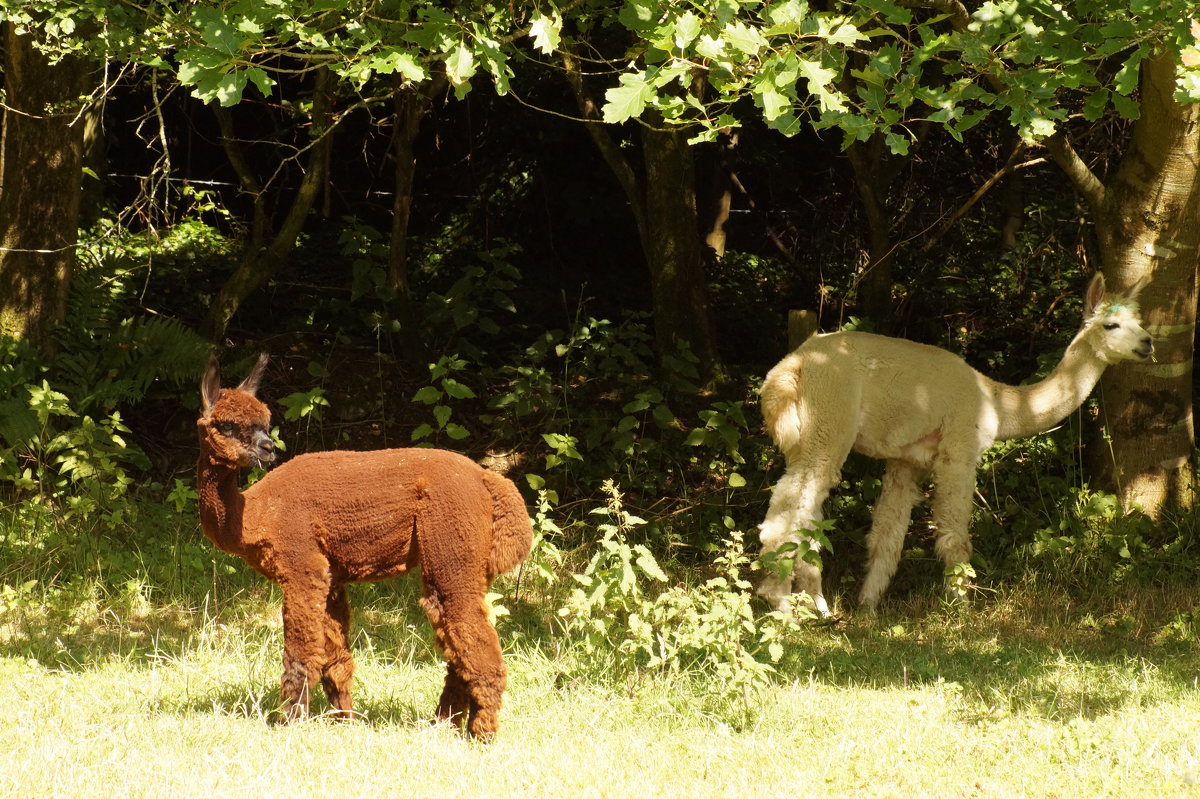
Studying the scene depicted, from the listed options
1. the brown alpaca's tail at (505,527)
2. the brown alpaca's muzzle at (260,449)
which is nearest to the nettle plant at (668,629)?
the brown alpaca's tail at (505,527)

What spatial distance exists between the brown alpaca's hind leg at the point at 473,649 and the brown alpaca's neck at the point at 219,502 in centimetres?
81

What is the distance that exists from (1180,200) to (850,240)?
5.00 metres

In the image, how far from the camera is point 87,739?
5.10 meters

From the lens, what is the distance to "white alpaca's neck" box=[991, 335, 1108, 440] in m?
8.66

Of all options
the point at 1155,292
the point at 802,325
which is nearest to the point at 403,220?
the point at 802,325

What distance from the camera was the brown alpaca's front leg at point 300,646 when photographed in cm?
519

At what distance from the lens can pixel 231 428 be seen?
5.04m

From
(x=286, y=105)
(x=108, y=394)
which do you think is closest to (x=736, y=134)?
(x=286, y=105)

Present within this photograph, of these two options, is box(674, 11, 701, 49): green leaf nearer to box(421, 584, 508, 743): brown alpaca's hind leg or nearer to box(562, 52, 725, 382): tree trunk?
box(421, 584, 508, 743): brown alpaca's hind leg

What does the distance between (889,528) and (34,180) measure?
665 centimetres

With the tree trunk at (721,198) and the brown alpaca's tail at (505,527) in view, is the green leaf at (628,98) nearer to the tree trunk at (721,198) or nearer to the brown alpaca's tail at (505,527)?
the brown alpaca's tail at (505,527)

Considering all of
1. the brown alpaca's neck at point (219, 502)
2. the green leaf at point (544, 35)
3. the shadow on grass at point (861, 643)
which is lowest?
the shadow on grass at point (861, 643)

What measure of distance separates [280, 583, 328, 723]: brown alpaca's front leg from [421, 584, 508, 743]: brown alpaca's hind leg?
453 millimetres

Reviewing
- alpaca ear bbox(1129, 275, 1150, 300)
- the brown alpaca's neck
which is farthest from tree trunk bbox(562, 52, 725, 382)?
the brown alpaca's neck
